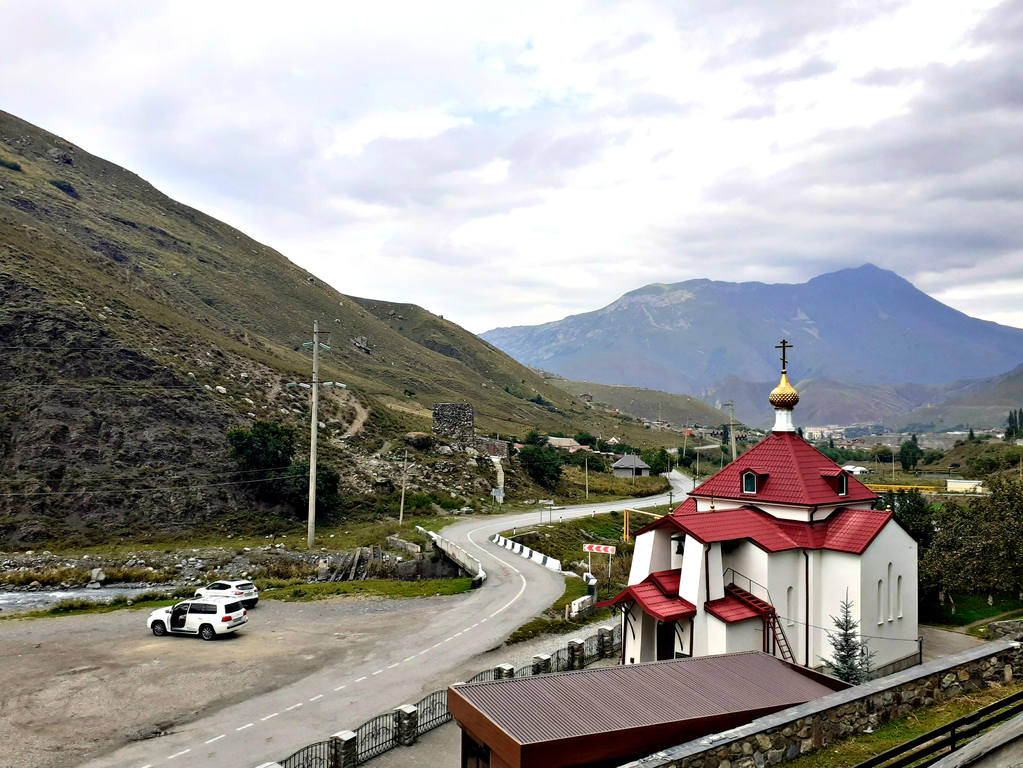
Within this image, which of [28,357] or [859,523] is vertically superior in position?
[28,357]

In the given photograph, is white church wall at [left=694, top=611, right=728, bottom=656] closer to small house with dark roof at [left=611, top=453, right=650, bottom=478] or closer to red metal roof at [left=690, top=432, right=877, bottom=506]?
red metal roof at [left=690, top=432, right=877, bottom=506]

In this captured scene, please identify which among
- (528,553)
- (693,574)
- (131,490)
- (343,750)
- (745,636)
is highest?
(693,574)

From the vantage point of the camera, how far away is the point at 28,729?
16734 mm

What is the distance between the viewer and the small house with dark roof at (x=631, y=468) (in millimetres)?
95938

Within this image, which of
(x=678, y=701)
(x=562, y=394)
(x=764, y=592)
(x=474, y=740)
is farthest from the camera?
(x=562, y=394)

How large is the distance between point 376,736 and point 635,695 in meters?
7.05

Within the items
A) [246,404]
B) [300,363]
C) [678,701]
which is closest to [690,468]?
[300,363]

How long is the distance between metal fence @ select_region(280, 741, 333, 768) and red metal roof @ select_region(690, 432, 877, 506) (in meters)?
16.5

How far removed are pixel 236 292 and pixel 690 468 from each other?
84938mm

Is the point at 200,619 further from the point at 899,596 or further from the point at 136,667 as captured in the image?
the point at 899,596

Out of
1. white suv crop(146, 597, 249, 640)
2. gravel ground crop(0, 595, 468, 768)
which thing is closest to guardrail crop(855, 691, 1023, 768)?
gravel ground crop(0, 595, 468, 768)

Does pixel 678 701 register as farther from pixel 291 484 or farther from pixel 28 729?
pixel 291 484

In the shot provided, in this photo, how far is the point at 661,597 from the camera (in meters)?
21.1

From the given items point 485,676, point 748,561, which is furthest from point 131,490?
point 748,561
